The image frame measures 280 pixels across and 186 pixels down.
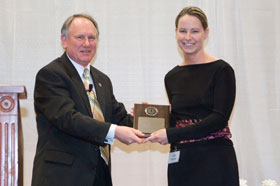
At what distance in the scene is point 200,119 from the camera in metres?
2.61

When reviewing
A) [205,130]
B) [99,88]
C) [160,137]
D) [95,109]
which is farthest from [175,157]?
[99,88]

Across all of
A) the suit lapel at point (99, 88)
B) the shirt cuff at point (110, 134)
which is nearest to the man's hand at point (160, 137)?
the shirt cuff at point (110, 134)

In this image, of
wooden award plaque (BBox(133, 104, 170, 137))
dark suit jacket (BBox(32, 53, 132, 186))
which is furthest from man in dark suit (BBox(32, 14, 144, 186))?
wooden award plaque (BBox(133, 104, 170, 137))

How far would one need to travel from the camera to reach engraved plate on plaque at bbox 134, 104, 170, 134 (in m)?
2.82

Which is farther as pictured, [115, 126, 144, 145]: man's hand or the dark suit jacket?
[115, 126, 144, 145]: man's hand

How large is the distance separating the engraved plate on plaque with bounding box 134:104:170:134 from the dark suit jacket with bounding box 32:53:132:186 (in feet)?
0.98

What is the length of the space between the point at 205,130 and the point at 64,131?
87 cm

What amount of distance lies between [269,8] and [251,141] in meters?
1.39

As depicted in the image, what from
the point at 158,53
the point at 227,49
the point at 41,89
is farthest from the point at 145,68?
the point at 41,89

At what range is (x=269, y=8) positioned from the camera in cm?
428

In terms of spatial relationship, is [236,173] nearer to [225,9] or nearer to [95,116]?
[95,116]

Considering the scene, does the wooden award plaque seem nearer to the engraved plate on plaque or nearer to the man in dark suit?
the engraved plate on plaque

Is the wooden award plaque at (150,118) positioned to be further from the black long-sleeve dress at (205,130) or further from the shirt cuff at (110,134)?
the shirt cuff at (110,134)

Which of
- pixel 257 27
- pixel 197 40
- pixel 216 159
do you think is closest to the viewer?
pixel 216 159
